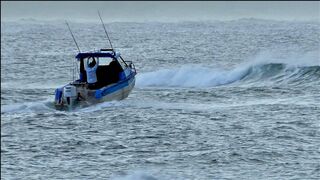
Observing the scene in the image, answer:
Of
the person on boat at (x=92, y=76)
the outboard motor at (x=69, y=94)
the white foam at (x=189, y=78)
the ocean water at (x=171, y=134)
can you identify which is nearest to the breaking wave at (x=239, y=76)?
the white foam at (x=189, y=78)

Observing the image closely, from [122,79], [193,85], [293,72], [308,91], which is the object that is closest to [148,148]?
[122,79]

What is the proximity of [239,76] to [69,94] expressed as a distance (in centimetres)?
1664

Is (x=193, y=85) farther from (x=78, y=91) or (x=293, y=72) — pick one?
(x=78, y=91)

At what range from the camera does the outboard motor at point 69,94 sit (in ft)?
82.8

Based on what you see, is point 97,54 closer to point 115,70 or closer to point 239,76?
point 115,70

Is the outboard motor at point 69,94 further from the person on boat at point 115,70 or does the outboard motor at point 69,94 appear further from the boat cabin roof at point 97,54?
the boat cabin roof at point 97,54

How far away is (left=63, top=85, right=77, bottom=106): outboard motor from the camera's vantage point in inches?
993

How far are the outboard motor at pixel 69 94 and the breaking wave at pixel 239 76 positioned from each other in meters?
11.4

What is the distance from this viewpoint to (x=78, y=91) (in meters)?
25.9

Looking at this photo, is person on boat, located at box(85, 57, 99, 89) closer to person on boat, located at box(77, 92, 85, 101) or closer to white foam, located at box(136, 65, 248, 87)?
person on boat, located at box(77, 92, 85, 101)

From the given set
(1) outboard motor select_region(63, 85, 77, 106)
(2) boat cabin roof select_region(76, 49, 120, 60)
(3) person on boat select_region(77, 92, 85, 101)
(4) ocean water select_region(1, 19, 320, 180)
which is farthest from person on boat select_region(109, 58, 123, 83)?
(1) outboard motor select_region(63, 85, 77, 106)

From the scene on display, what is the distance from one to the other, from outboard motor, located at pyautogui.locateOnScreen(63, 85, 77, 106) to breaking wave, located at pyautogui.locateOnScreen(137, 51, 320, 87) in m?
11.4

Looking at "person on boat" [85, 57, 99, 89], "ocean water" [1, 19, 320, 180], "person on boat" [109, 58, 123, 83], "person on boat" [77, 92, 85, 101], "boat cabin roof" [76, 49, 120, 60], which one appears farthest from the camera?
"boat cabin roof" [76, 49, 120, 60]

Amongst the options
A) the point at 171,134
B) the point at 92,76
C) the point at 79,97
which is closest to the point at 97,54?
the point at 92,76
